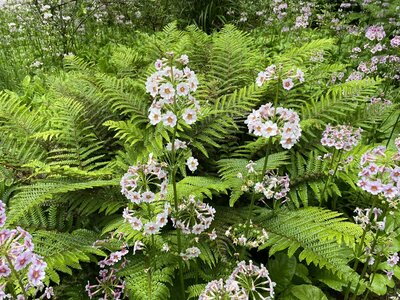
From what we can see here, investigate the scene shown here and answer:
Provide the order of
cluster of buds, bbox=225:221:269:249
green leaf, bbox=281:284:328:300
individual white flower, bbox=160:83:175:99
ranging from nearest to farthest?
individual white flower, bbox=160:83:175:99, cluster of buds, bbox=225:221:269:249, green leaf, bbox=281:284:328:300

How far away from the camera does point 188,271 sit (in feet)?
7.59

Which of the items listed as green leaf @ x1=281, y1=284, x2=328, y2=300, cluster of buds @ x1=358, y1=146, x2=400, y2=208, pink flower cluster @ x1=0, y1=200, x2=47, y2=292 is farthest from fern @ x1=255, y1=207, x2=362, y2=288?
pink flower cluster @ x1=0, y1=200, x2=47, y2=292

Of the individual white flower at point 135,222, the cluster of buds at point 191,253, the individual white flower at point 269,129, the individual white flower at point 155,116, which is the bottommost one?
the cluster of buds at point 191,253

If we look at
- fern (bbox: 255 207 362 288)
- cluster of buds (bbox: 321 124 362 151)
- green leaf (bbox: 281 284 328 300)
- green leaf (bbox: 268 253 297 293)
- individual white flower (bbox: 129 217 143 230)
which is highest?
cluster of buds (bbox: 321 124 362 151)

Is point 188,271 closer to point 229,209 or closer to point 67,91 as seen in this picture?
point 229,209

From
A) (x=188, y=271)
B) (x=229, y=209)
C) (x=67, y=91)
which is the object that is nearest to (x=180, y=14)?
(x=67, y=91)

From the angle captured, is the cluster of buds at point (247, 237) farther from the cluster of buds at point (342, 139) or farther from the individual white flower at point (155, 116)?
the cluster of buds at point (342, 139)

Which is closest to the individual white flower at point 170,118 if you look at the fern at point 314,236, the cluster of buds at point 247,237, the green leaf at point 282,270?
the cluster of buds at point 247,237

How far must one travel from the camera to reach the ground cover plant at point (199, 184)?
63.4 inches

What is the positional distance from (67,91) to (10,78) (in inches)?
78.6

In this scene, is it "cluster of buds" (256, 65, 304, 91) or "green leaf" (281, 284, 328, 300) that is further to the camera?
"green leaf" (281, 284, 328, 300)

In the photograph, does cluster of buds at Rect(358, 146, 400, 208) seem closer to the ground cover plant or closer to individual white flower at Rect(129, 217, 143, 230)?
the ground cover plant

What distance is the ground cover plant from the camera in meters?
1.61

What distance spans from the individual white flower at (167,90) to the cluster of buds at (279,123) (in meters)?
0.32
